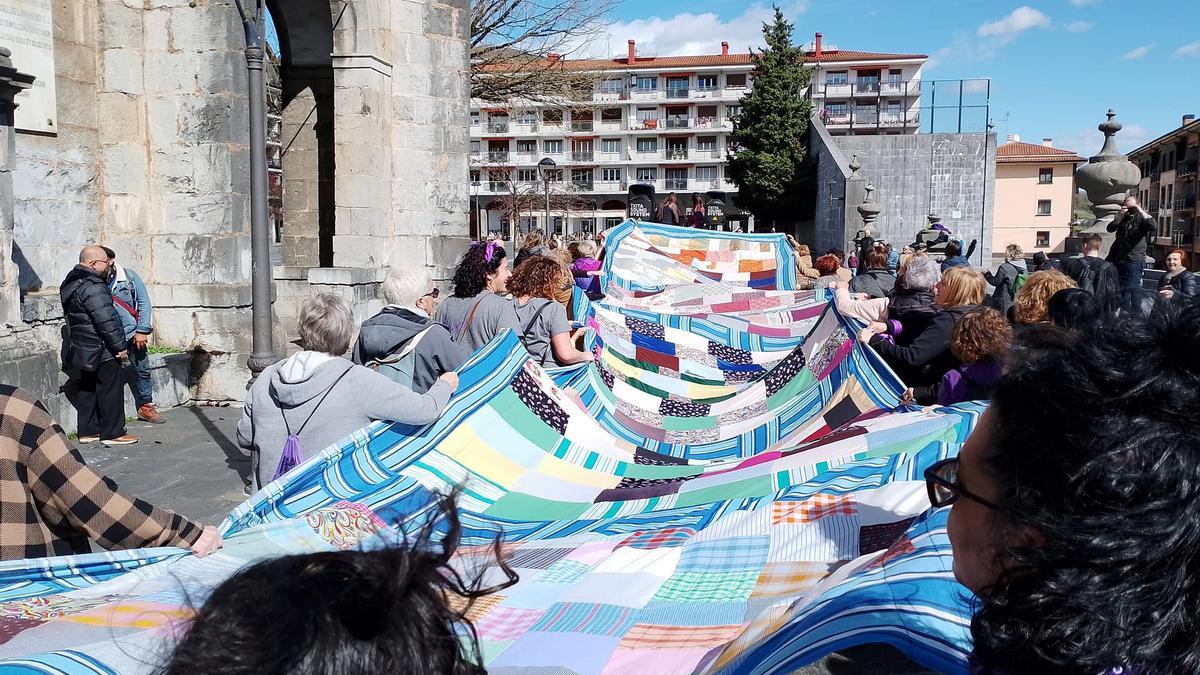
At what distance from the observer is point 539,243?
1049 centimetres

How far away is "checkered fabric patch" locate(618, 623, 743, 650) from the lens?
248cm

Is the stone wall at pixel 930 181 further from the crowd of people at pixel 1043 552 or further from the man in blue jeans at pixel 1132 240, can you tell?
the crowd of people at pixel 1043 552

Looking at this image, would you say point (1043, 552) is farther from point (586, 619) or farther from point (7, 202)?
point (7, 202)

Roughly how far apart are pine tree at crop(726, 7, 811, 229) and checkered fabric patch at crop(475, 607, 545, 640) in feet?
132

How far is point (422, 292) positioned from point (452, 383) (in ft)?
3.92

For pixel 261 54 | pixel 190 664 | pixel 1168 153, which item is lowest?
pixel 190 664

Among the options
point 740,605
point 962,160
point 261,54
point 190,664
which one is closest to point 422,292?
point 261,54

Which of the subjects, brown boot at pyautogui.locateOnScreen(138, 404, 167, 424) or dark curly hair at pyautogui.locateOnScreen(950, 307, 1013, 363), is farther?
brown boot at pyautogui.locateOnScreen(138, 404, 167, 424)

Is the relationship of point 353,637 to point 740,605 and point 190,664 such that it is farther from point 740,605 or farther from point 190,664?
point 740,605

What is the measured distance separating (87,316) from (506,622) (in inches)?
227

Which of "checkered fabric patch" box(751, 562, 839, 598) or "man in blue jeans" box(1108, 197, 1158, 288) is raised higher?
"man in blue jeans" box(1108, 197, 1158, 288)

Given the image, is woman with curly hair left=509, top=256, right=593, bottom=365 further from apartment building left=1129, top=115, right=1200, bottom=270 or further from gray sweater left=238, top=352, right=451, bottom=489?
apartment building left=1129, top=115, right=1200, bottom=270

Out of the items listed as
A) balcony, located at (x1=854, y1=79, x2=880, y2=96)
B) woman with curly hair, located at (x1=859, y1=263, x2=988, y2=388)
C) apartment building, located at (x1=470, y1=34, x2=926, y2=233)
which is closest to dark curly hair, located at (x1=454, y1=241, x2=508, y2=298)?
woman with curly hair, located at (x1=859, y1=263, x2=988, y2=388)

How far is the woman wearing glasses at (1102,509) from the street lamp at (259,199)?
605cm
